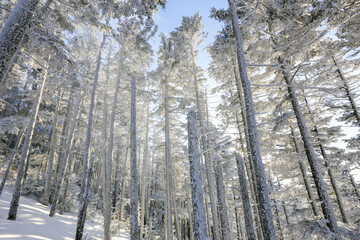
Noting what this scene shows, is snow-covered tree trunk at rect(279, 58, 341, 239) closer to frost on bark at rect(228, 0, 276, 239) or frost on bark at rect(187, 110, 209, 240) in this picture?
frost on bark at rect(228, 0, 276, 239)

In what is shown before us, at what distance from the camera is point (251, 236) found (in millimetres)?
9078

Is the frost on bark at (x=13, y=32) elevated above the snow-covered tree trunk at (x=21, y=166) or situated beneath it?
elevated above

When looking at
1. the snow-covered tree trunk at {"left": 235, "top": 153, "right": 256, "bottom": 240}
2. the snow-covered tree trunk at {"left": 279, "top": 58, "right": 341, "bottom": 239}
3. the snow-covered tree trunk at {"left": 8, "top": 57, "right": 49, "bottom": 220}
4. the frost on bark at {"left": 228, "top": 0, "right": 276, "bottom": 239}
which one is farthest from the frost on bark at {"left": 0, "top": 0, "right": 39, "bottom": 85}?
the snow-covered tree trunk at {"left": 235, "top": 153, "right": 256, "bottom": 240}

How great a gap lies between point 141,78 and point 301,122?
10.9 metres

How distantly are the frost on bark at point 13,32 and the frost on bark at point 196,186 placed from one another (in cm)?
556

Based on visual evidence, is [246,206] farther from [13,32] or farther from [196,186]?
[13,32]

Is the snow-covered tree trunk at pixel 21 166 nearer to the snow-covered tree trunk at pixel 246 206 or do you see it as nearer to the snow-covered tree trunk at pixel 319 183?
the snow-covered tree trunk at pixel 246 206

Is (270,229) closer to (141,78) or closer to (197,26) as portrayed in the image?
(141,78)

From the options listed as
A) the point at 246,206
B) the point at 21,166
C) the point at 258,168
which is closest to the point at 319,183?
the point at 258,168

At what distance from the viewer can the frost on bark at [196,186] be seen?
5.22m

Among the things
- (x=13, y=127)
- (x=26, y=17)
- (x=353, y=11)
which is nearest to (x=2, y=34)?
(x=26, y=17)

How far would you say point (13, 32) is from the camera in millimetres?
4824

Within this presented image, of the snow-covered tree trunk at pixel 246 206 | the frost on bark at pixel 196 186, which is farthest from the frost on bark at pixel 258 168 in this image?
the snow-covered tree trunk at pixel 246 206

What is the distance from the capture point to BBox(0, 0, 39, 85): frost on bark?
15.0 ft
